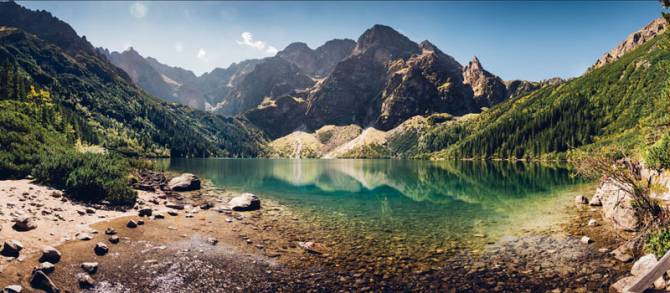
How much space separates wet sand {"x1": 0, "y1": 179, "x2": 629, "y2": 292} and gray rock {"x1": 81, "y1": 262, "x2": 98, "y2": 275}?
0.30 meters

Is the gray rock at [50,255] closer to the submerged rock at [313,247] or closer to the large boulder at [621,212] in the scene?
the submerged rock at [313,247]

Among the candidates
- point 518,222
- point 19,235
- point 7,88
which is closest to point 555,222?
point 518,222

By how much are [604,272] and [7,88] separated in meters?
139

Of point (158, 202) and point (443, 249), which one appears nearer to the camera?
point (443, 249)

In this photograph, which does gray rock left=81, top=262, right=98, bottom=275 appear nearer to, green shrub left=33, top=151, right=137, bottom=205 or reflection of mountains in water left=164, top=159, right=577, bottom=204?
green shrub left=33, top=151, right=137, bottom=205

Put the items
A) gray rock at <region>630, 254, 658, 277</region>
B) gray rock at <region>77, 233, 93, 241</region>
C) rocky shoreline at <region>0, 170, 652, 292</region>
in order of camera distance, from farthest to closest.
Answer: gray rock at <region>77, 233, 93, 241</region> < rocky shoreline at <region>0, 170, 652, 292</region> < gray rock at <region>630, 254, 658, 277</region>

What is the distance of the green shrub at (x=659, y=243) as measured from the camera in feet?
53.9

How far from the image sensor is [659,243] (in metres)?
17.0

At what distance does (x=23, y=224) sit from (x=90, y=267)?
7090mm

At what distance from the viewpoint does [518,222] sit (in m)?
32.8

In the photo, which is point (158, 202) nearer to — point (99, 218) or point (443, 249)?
point (99, 218)

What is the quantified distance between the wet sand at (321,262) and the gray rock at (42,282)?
1.53 feet

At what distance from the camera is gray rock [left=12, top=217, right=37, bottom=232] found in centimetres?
1970

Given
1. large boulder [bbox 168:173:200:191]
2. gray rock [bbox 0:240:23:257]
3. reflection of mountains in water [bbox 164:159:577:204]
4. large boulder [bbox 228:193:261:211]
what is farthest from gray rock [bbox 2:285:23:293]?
reflection of mountains in water [bbox 164:159:577:204]
